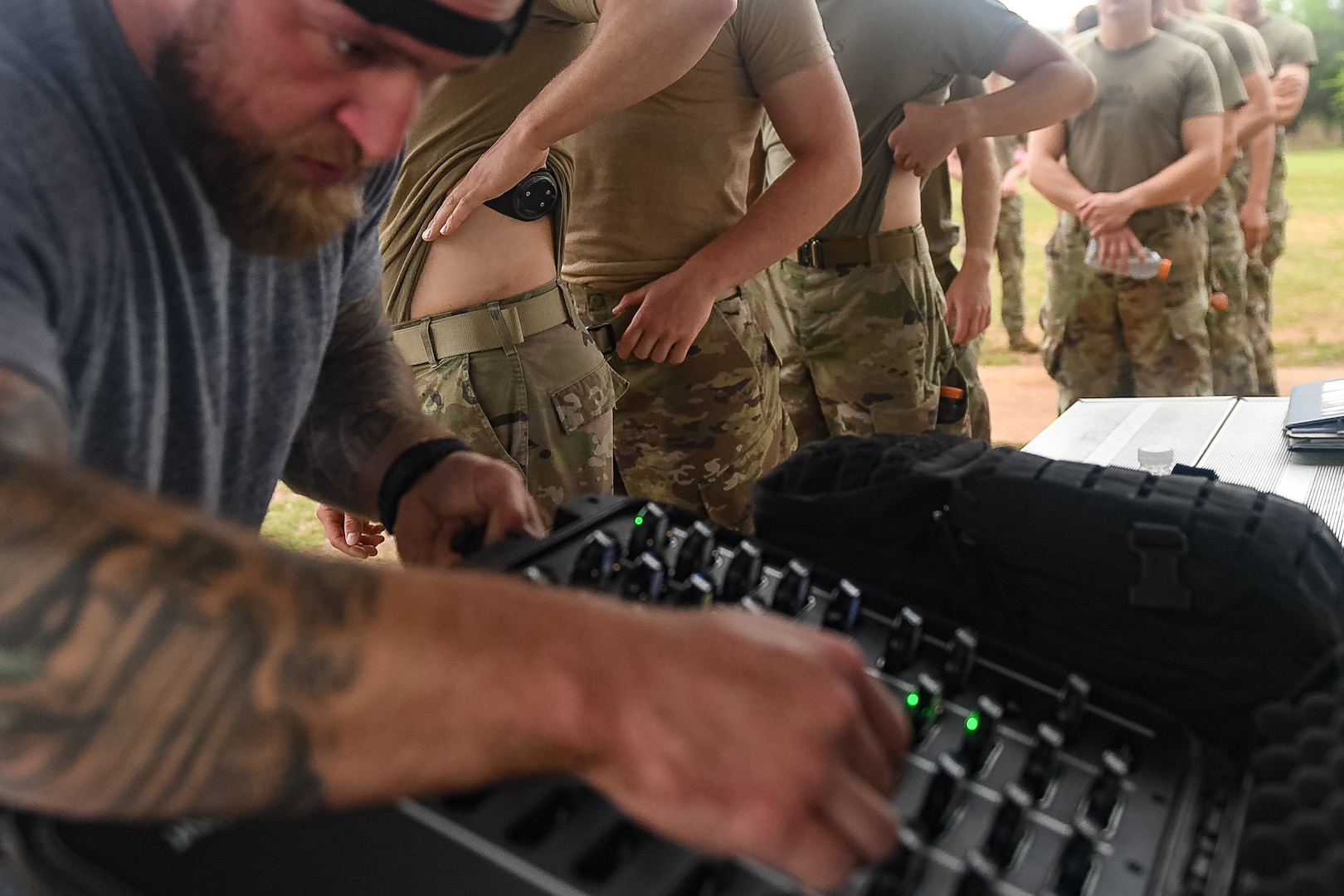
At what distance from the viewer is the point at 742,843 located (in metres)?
0.36

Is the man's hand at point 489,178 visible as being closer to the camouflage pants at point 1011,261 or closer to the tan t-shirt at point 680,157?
the tan t-shirt at point 680,157

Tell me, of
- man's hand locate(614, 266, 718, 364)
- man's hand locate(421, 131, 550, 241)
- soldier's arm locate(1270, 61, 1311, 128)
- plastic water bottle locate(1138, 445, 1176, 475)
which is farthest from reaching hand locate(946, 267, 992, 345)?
soldier's arm locate(1270, 61, 1311, 128)

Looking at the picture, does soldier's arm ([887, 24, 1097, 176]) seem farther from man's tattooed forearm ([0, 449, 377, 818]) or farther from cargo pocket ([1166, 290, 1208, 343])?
man's tattooed forearm ([0, 449, 377, 818])

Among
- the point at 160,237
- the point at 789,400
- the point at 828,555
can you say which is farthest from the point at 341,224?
→ the point at 789,400

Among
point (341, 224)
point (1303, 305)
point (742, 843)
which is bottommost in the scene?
point (1303, 305)

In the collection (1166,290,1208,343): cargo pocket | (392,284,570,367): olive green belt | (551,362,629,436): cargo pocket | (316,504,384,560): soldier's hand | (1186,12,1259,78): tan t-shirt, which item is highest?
(1186,12,1259,78): tan t-shirt

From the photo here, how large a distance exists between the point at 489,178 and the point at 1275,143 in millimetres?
5000

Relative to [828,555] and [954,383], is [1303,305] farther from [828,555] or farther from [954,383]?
[828,555]

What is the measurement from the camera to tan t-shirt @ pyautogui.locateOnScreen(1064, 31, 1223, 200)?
3102 millimetres

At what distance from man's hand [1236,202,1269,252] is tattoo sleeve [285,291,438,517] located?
4.43m

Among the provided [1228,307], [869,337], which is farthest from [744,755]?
[1228,307]

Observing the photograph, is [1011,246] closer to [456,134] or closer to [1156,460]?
[1156,460]

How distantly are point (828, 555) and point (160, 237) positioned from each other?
485 millimetres

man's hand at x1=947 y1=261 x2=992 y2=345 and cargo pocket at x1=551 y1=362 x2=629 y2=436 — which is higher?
cargo pocket at x1=551 y1=362 x2=629 y2=436
